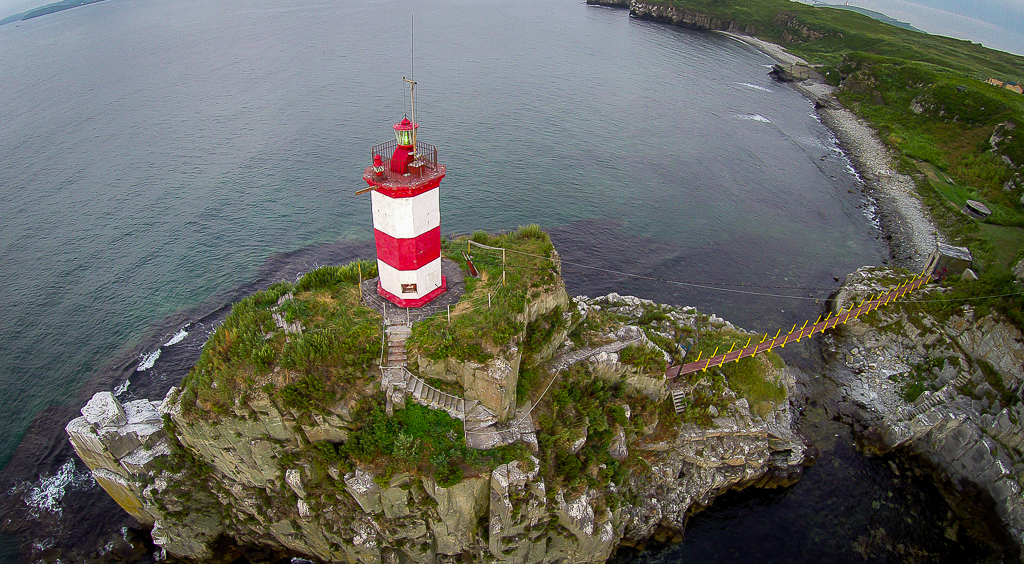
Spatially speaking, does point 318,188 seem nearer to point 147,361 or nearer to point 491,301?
point 147,361

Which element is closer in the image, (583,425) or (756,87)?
(583,425)

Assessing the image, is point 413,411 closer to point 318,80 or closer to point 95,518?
point 95,518

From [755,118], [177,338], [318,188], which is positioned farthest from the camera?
[755,118]

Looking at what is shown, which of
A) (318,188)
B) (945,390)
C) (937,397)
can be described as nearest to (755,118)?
(945,390)

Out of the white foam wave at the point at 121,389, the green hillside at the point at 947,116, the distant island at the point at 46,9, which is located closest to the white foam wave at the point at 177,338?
the white foam wave at the point at 121,389

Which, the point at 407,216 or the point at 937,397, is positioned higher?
the point at 407,216

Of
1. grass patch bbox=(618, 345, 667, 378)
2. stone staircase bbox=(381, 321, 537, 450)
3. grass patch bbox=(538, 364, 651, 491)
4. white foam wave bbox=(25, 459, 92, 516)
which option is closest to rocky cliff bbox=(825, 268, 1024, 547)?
grass patch bbox=(618, 345, 667, 378)

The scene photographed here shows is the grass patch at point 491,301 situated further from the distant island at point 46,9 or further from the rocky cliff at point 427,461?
the distant island at point 46,9
